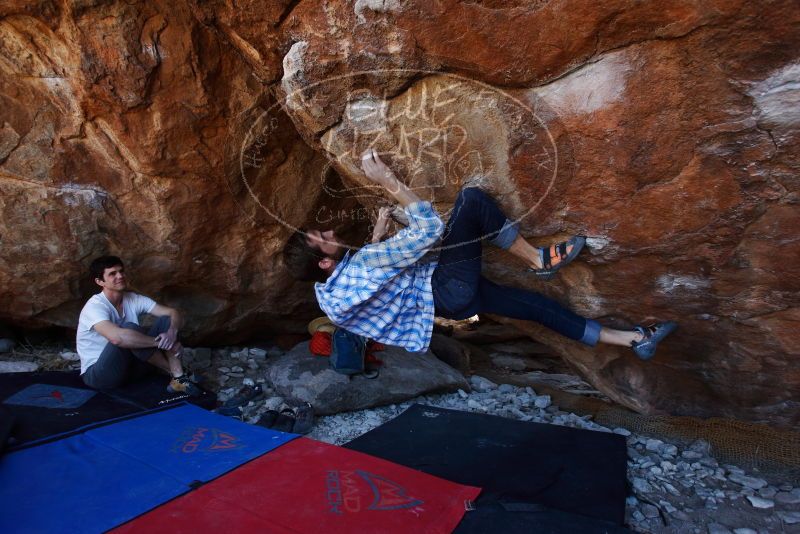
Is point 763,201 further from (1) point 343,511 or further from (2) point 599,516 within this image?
(1) point 343,511

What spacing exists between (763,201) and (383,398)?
249 cm

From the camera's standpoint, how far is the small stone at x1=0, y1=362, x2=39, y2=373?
3.79 meters

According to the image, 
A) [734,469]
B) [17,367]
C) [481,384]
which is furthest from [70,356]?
[734,469]

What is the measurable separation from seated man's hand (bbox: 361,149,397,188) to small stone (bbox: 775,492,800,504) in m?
2.38

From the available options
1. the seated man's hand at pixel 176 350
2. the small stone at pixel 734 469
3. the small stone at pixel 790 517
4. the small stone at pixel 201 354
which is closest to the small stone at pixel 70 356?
the small stone at pixel 201 354

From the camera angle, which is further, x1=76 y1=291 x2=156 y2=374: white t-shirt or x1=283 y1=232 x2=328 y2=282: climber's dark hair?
x1=283 y1=232 x2=328 y2=282: climber's dark hair

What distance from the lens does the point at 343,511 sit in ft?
6.47

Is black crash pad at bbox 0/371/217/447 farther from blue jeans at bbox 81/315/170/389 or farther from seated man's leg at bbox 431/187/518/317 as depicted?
seated man's leg at bbox 431/187/518/317

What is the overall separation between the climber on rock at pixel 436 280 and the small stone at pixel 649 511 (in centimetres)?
76

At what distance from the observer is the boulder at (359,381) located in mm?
3471

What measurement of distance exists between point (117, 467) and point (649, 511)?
2437mm

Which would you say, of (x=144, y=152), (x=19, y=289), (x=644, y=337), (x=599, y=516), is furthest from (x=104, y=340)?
(x=644, y=337)

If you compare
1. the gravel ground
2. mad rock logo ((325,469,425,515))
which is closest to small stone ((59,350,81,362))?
the gravel ground

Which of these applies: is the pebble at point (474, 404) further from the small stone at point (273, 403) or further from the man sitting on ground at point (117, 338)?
the man sitting on ground at point (117, 338)
